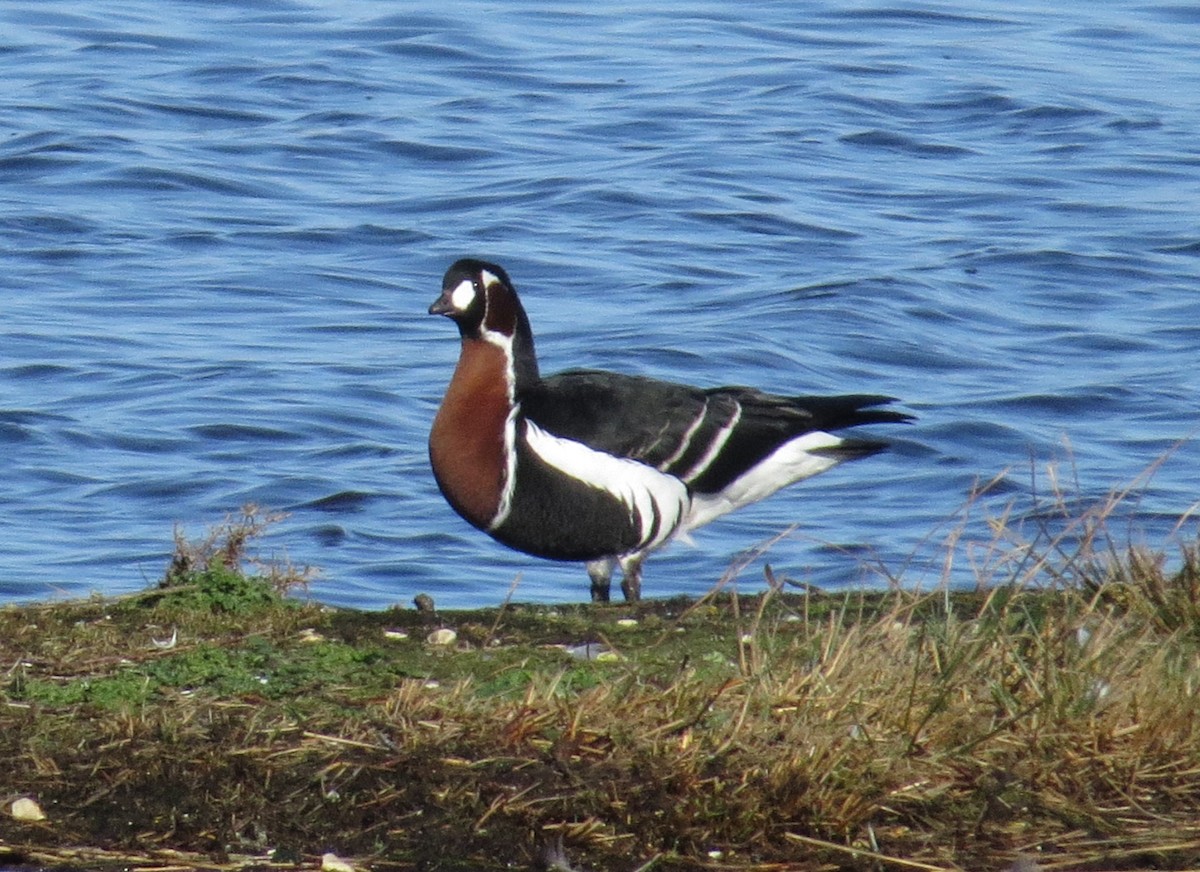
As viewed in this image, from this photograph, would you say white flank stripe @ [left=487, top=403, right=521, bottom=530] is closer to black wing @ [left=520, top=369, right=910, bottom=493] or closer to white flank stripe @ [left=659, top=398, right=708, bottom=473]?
black wing @ [left=520, top=369, right=910, bottom=493]

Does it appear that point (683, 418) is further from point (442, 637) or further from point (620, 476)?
point (442, 637)

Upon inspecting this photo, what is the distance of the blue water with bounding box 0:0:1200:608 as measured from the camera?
34.4ft

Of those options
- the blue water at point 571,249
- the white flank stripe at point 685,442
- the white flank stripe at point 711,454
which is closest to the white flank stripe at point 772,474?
the white flank stripe at point 711,454

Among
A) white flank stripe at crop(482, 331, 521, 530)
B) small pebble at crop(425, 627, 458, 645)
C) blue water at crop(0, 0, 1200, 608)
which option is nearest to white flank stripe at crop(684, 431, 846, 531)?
blue water at crop(0, 0, 1200, 608)

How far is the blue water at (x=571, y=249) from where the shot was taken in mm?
10477

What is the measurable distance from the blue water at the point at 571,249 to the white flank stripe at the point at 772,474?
60 cm

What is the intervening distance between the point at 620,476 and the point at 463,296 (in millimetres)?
878

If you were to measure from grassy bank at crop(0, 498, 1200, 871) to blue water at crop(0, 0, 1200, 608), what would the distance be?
3.23 meters

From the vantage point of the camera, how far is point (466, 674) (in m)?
4.85

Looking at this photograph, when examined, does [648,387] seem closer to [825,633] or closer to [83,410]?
[825,633]

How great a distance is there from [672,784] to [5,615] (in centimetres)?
219

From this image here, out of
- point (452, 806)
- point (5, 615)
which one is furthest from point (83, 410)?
point (452, 806)

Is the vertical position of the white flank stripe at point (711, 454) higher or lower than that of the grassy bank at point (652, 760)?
lower

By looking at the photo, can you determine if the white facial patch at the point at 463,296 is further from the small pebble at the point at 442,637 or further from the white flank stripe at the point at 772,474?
the small pebble at the point at 442,637
